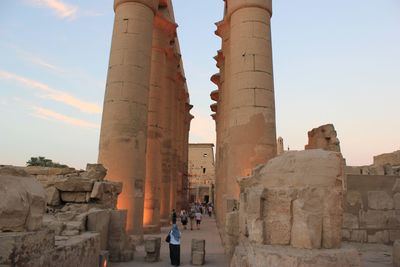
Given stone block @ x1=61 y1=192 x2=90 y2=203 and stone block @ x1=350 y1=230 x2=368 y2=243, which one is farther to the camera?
stone block @ x1=350 y1=230 x2=368 y2=243

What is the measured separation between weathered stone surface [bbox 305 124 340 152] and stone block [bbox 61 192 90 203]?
29.6 feet

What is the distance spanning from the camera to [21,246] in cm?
320

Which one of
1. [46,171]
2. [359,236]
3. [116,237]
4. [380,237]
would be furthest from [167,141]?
[380,237]

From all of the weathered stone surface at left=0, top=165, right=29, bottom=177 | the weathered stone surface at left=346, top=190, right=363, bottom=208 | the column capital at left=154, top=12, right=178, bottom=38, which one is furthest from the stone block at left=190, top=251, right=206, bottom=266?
the column capital at left=154, top=12, right=178, bottom=38

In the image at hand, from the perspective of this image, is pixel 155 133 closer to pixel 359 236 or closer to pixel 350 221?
pixel 350 221

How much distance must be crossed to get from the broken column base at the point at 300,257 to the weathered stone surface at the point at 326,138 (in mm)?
9859

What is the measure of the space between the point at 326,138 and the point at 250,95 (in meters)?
4.05

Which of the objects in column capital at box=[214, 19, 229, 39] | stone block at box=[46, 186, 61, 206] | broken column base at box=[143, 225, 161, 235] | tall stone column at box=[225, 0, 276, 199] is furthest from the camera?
column capital at box=[214, 19, 229, 39]

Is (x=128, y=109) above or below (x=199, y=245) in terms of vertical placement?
above

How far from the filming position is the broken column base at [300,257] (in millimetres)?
3453

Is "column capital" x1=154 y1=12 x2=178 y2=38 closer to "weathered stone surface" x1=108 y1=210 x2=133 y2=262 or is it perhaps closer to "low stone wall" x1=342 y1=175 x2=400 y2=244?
"weathered stone surface" x1=108 y1=210 x2=133 y2=262

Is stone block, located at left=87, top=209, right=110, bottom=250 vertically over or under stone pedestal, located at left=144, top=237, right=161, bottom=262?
over

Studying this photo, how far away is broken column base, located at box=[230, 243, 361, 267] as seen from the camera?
11.3ft

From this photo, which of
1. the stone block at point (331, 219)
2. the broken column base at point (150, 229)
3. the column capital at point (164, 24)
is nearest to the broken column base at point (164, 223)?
the broken column base at point (150, 229)
